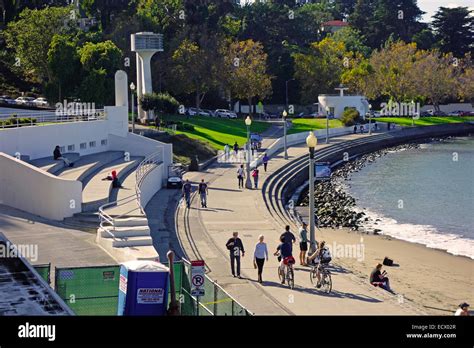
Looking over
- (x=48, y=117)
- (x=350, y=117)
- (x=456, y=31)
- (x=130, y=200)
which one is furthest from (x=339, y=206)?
(x=456, y=31)

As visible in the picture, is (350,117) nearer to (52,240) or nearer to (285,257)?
(52,240)

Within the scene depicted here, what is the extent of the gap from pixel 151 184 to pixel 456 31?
3568 inches

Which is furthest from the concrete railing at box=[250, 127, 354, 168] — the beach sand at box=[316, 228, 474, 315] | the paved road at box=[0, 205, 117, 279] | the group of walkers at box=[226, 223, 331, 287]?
the group of walkers at box=[226, 223, 331, 287]

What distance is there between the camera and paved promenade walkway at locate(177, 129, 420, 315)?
18703 millimetres

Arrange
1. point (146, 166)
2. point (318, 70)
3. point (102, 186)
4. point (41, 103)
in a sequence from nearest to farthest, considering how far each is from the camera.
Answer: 1. point (102, 186)
2. point (146, 166)
3. point (41, 103)
4. point (318, 70)

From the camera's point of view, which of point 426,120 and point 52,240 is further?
point 426,120

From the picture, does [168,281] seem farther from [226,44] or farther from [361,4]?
[361,4]

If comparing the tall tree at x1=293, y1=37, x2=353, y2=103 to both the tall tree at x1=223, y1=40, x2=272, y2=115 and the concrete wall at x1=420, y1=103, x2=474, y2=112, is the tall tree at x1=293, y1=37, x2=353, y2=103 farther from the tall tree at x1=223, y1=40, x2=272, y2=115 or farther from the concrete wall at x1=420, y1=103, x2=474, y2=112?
the concrete wall at x1=420, y1=103, x2=474, y2=112

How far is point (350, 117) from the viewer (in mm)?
85250

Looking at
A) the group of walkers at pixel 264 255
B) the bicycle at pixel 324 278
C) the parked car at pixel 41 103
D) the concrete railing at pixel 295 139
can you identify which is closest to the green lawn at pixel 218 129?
the concrete railing at pixel 295 139

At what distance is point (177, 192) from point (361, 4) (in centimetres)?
9922

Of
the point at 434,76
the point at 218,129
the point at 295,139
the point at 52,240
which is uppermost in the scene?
the point at 434,76

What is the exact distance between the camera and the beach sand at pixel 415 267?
24.6 metres

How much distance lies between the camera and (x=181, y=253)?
81.3 feet
